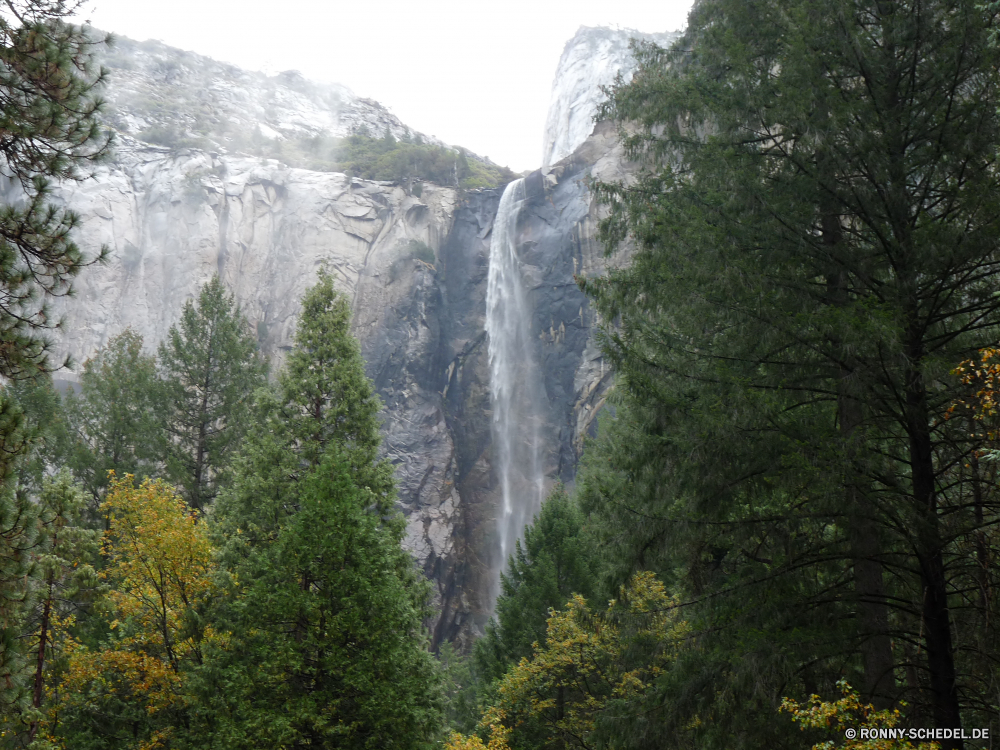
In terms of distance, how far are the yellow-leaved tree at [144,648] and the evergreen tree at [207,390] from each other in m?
8.49

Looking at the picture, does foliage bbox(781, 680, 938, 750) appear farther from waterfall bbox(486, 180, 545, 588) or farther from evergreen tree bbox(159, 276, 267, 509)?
waterfall bbox(486, 180, 545, 588)

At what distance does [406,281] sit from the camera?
150 feet

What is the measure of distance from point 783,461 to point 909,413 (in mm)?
1186

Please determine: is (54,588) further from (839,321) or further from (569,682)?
(839,321)

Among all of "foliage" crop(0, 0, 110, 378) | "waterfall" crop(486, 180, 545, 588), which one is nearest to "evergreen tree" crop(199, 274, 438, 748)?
"foliage" crop(0, 0, 110, 378)

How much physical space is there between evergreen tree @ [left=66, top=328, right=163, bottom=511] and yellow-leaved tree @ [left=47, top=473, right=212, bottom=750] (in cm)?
893

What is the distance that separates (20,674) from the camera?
5.08m

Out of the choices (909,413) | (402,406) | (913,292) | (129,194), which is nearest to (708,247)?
(913,292)

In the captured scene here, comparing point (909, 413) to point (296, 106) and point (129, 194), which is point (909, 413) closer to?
point (129, 194)

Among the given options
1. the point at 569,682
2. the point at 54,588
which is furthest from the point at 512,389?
the point at 54,588

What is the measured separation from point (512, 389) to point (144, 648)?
32.3 metres

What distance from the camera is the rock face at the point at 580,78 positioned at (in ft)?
208

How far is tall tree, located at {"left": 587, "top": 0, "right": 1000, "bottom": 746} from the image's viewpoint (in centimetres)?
625

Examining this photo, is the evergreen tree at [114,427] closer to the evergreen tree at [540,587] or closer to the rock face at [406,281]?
the evergreen tree at [540,587]
